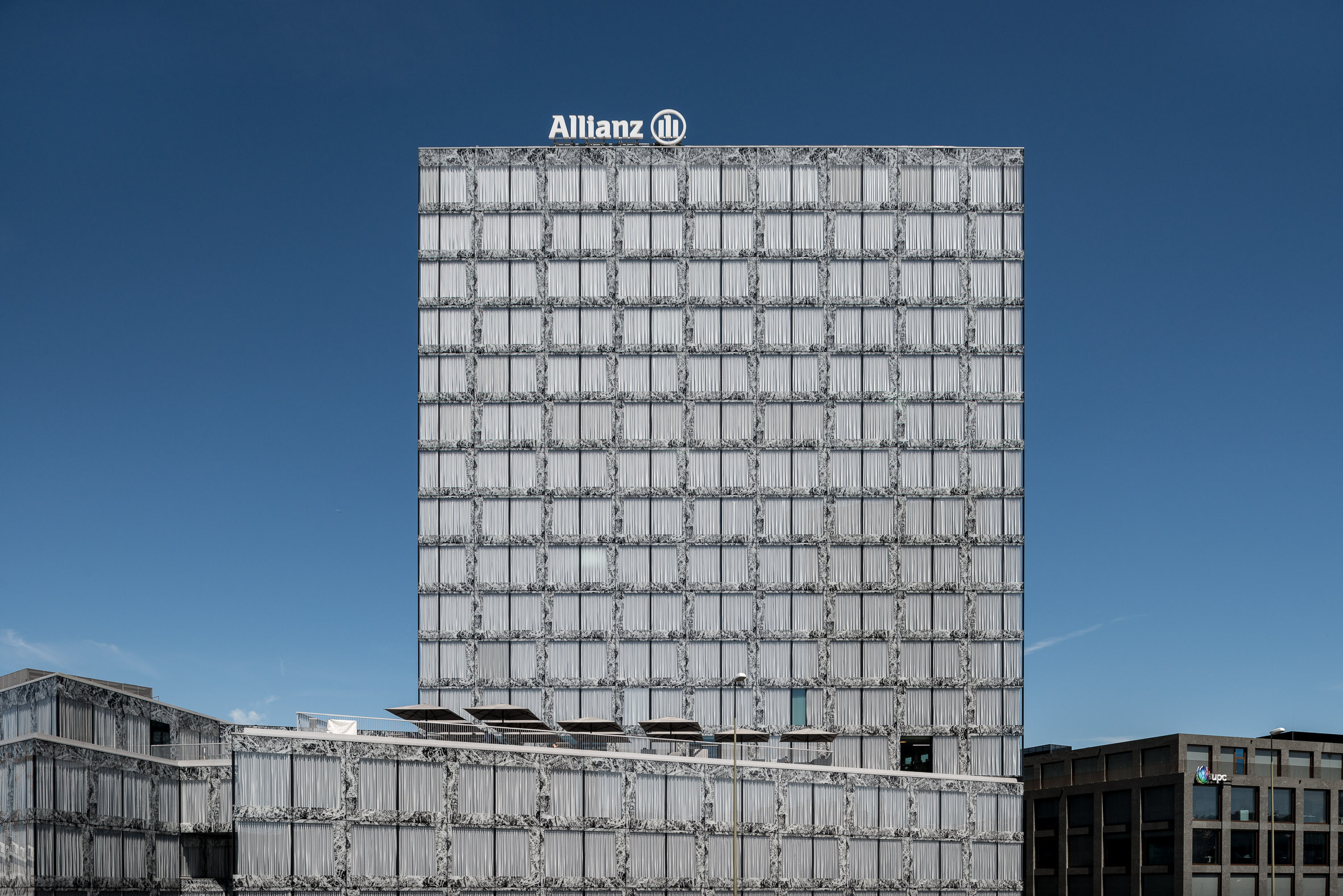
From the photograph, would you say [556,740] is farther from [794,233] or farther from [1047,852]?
[1047,852]

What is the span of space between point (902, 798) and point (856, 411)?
120 feet

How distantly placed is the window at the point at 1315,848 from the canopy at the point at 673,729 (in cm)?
6899

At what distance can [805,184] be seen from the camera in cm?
12219

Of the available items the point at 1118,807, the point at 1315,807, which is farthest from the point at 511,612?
the point at 1315,807

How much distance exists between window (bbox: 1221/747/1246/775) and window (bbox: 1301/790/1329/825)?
6.11 meters

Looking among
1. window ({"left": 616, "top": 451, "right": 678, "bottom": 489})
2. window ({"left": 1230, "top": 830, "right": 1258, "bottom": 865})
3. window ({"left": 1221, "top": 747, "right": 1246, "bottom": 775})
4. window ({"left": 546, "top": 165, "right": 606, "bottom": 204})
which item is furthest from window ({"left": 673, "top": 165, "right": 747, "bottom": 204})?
window ({"left": 1230, "top": 830, "right": 1258, "bottom": 865})

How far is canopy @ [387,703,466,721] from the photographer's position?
89.6m

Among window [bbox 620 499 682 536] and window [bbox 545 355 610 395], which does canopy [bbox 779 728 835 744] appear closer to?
window [bbox 620 499 682 536]

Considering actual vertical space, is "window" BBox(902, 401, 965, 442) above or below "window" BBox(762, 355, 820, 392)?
below

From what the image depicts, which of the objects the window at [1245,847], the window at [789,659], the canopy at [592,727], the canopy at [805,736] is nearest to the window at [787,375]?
the window at [789,659]

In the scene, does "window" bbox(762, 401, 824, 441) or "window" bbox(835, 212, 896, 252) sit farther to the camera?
"window" bbox(835, 212, 896, 252)

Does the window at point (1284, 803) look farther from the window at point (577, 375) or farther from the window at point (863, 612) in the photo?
the window at point (577, 375)

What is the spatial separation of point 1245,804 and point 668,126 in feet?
278

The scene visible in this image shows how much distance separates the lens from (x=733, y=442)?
11912 cm
